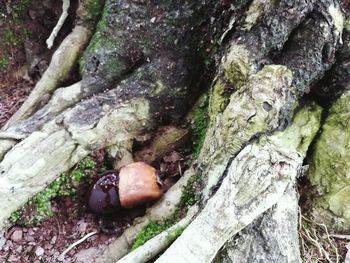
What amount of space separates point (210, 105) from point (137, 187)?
0.95 meters

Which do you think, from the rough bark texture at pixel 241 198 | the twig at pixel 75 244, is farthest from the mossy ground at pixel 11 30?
the rough bark texture at pixel 241 198

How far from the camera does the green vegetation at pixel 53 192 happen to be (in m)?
3.98

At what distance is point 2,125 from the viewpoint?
516 cm

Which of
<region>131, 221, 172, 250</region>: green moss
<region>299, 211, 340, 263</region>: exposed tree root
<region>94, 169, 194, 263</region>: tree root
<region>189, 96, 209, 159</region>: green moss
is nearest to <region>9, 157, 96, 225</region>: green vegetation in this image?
<region>94, 169, 194, 263</region>: tree root

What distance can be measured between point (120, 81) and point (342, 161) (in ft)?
7.22

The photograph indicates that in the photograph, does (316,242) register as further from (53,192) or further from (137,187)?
(53,192)

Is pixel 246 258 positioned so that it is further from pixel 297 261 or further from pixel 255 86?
pixel 255 86

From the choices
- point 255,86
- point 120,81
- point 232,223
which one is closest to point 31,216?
point 120,81

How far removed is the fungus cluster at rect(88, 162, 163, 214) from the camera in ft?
13.1

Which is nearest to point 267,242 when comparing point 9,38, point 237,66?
point 237,66

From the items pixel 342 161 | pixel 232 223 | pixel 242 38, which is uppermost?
pixel 242 38

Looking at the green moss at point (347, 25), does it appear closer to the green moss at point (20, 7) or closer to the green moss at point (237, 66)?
the green moss at point (237, 66)

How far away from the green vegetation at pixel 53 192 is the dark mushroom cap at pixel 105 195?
0.21m

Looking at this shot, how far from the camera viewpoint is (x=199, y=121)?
14.5 ft
